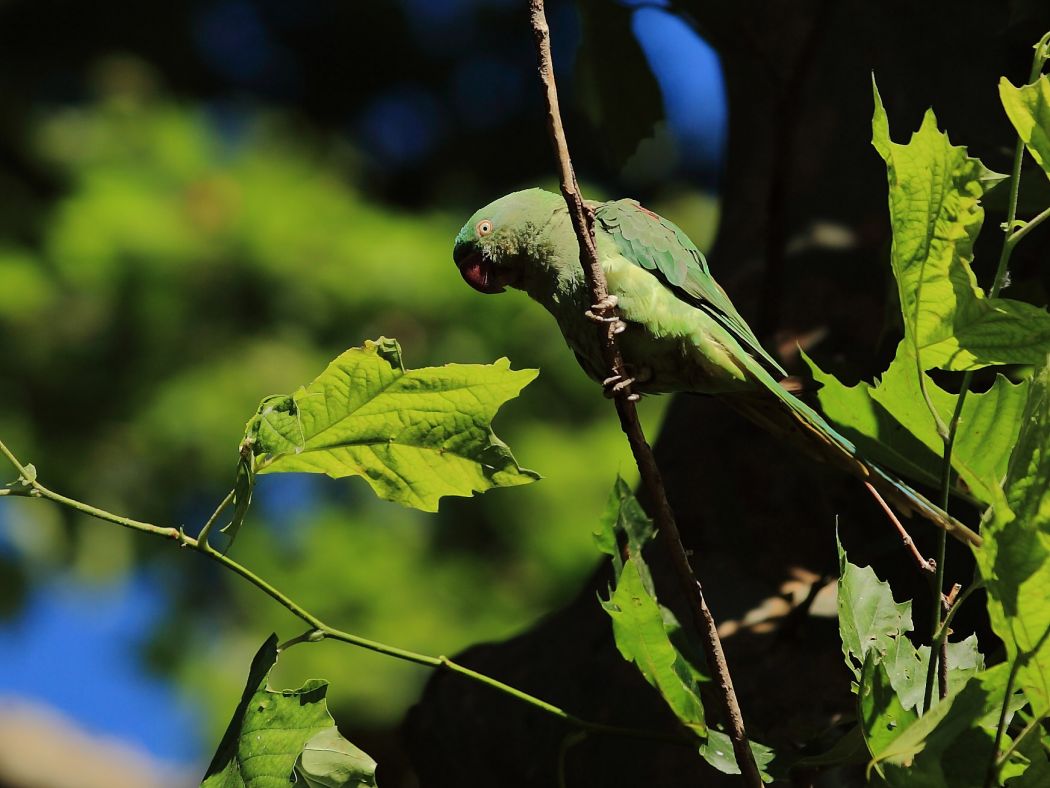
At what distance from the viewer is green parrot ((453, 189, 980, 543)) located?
2.18m

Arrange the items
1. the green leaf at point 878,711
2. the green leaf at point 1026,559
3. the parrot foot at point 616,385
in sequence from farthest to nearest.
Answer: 1. the parrot foot at point 616,385
2. the green leaf at point 878,711
3. the green leaf at point 1026,559

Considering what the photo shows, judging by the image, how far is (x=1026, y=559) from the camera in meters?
1.11

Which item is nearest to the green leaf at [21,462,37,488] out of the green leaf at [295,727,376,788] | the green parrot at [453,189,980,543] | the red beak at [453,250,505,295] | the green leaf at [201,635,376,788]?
the green leaf at [201,635,376,788]

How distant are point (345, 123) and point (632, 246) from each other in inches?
231

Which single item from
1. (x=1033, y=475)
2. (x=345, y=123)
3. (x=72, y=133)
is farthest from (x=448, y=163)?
(x=1033, y=475)

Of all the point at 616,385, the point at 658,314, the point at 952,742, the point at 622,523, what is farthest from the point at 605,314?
the point at 952,742

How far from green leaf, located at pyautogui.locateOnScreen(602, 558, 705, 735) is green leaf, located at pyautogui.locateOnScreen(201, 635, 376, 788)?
407 millimetres

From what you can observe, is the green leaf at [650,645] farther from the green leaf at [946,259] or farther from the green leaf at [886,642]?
the green leaf at [946,259]

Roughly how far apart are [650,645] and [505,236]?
4.06 ft

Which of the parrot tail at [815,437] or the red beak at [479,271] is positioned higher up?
the red beak at [479,271]

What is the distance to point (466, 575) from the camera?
570 cm

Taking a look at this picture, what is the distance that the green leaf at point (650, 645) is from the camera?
146 centimetres

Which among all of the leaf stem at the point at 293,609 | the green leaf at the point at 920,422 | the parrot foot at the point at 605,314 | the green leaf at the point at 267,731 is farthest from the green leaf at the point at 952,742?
the parrot foot at the point at 605,314

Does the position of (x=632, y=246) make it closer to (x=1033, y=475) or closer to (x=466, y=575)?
(x=1033, y=475)
